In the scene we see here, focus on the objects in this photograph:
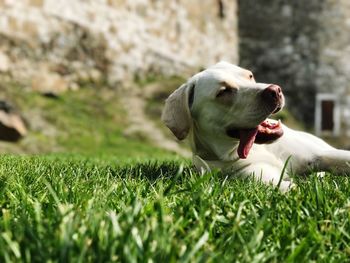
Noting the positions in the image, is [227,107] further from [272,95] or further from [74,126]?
[74,126]

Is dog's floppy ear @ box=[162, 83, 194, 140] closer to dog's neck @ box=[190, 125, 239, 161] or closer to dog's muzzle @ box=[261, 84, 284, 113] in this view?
dog's neck @ box=[190, 125, 239, 161]

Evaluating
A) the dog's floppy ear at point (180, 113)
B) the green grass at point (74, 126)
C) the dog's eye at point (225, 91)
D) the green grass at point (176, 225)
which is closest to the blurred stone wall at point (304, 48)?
the green grass at point (74, 126)

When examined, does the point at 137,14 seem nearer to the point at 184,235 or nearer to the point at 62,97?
the point at 62,97

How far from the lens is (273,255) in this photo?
3.65 feet

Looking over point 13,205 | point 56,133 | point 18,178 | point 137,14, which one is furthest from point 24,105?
point 13,205

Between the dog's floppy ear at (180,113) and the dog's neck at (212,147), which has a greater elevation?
the dog's floppy ear at (180,113)

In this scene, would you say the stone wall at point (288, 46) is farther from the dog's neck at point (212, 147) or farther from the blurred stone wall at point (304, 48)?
the dog's neck at point (212, 147)

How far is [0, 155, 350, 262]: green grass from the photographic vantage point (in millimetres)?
1013

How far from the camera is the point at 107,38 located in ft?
33.8

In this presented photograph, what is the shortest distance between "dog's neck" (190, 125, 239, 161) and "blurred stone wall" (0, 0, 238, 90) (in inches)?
255

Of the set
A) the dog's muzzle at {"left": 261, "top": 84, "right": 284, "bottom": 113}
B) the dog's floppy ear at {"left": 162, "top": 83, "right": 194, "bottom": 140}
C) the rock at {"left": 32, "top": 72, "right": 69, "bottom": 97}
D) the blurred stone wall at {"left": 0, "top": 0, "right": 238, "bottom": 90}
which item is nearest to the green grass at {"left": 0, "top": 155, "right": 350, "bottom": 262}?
the dog's muzzle at {"left": 261, "top": 84, "right": 284, "bottom": 113}

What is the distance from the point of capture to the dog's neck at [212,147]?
250 centimetres

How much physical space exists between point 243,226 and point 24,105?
7.28 m

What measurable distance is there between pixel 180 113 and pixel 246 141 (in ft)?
1.14
